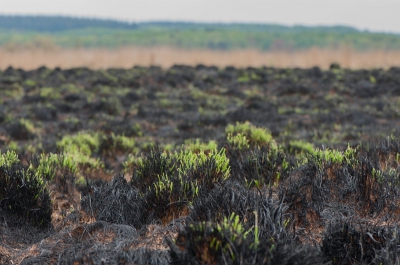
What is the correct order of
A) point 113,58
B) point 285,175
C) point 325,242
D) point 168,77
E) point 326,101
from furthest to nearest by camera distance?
point 113,58
point 168,77
point 326,101
point 285,175
point 325,242

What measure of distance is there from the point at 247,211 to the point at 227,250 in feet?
2.45

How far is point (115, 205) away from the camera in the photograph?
140 inches

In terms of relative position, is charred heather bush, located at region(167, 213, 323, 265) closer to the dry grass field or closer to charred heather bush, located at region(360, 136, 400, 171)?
charred heather bush, located at region(360, 136, 400, 171)

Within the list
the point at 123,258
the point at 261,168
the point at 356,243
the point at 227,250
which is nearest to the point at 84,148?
the point at 261,168

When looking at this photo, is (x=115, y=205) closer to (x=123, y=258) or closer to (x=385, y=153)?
(x=123, y=258)

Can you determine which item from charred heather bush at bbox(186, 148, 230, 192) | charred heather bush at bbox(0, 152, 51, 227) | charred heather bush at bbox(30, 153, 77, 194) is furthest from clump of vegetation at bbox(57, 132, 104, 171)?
charred heather bush at bbox(186, 148, 230, 192)

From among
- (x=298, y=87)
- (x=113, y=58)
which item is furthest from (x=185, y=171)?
(x=113, y=58)

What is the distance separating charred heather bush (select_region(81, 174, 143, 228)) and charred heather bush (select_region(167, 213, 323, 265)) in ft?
4.00

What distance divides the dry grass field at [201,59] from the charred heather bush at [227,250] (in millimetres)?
26613

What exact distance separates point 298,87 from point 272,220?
16442mm

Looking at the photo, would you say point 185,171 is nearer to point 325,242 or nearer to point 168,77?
point 325,242

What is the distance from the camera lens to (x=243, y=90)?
65.2ft

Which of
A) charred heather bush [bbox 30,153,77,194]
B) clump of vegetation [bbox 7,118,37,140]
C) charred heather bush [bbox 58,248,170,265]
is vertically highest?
charred heather bush [bbox 58,248,170,265]

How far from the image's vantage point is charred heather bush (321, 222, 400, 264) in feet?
8.33
